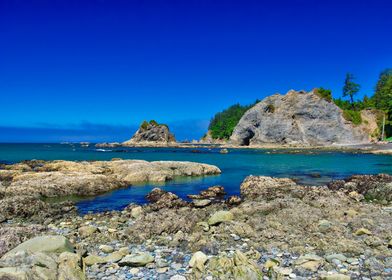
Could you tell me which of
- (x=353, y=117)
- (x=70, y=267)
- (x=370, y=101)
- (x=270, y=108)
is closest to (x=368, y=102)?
(x=370, y=101)

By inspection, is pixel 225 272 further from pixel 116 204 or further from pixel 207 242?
pixel 116 204

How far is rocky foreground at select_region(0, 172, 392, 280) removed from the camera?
9.83 meters

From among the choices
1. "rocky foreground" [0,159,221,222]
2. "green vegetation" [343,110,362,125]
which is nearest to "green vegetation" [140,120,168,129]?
"green vegetation" [343,110,362,125]

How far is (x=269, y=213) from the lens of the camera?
687 inches

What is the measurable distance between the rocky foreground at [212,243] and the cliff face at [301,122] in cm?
11834

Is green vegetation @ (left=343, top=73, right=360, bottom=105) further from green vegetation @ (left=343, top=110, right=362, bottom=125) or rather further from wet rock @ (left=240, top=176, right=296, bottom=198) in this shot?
wet rock @ (left=240, top=176, right=296, bottom=198)

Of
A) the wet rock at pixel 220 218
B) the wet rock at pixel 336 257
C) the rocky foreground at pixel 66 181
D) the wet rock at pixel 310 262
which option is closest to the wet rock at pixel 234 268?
the wet rock at pixel 310 262

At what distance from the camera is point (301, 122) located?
5340 inches

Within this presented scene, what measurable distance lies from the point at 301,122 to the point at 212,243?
130 meters

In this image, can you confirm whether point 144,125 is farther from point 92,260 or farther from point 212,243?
point 92,260

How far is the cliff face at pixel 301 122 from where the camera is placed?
131750 millimetres

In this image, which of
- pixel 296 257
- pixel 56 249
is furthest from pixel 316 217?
pixel 56 249

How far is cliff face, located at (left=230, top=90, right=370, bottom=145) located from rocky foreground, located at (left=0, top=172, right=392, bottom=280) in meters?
118

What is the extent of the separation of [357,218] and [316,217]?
194 centimetres
